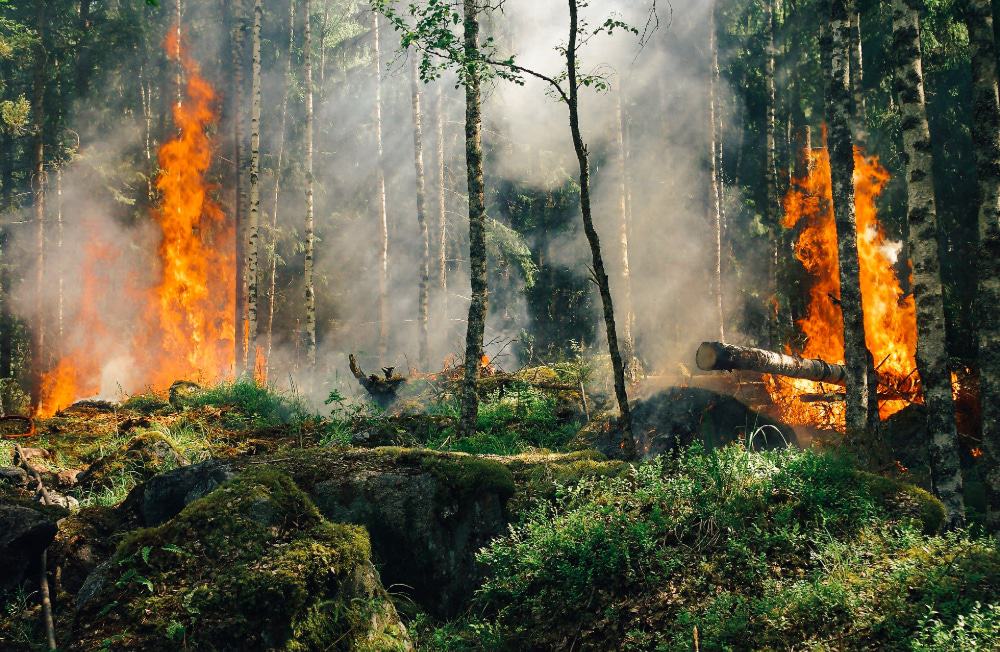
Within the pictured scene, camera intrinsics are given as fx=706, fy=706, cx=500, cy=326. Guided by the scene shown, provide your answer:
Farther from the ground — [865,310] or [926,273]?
[865,310]

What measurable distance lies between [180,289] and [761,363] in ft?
62.7

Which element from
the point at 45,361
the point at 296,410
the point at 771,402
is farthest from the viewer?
the point at 45,361

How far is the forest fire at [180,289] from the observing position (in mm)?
23375

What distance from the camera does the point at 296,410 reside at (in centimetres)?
1340

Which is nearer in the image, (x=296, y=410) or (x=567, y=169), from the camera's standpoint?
(x=296, y=410)

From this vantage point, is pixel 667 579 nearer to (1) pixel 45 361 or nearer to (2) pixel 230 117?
(1) pixel 45 361

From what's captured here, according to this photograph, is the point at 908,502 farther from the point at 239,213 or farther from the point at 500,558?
the point at 239,213

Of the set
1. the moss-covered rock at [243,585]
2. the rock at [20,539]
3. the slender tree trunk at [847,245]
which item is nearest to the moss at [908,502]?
the moss-covered rock at [243,585]

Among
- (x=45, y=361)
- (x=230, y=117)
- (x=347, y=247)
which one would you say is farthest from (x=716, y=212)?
(x=45, y=361)

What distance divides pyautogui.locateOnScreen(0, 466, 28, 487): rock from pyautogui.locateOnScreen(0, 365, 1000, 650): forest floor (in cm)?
5

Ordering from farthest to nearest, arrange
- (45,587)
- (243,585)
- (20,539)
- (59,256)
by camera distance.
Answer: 1. (59,256)
2. (20,539)
3. (45,587)
4. (243,585)

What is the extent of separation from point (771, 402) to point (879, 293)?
442cm

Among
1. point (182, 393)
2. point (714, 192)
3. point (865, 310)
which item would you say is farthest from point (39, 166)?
point (865, 310)

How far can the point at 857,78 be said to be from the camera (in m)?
14.6
